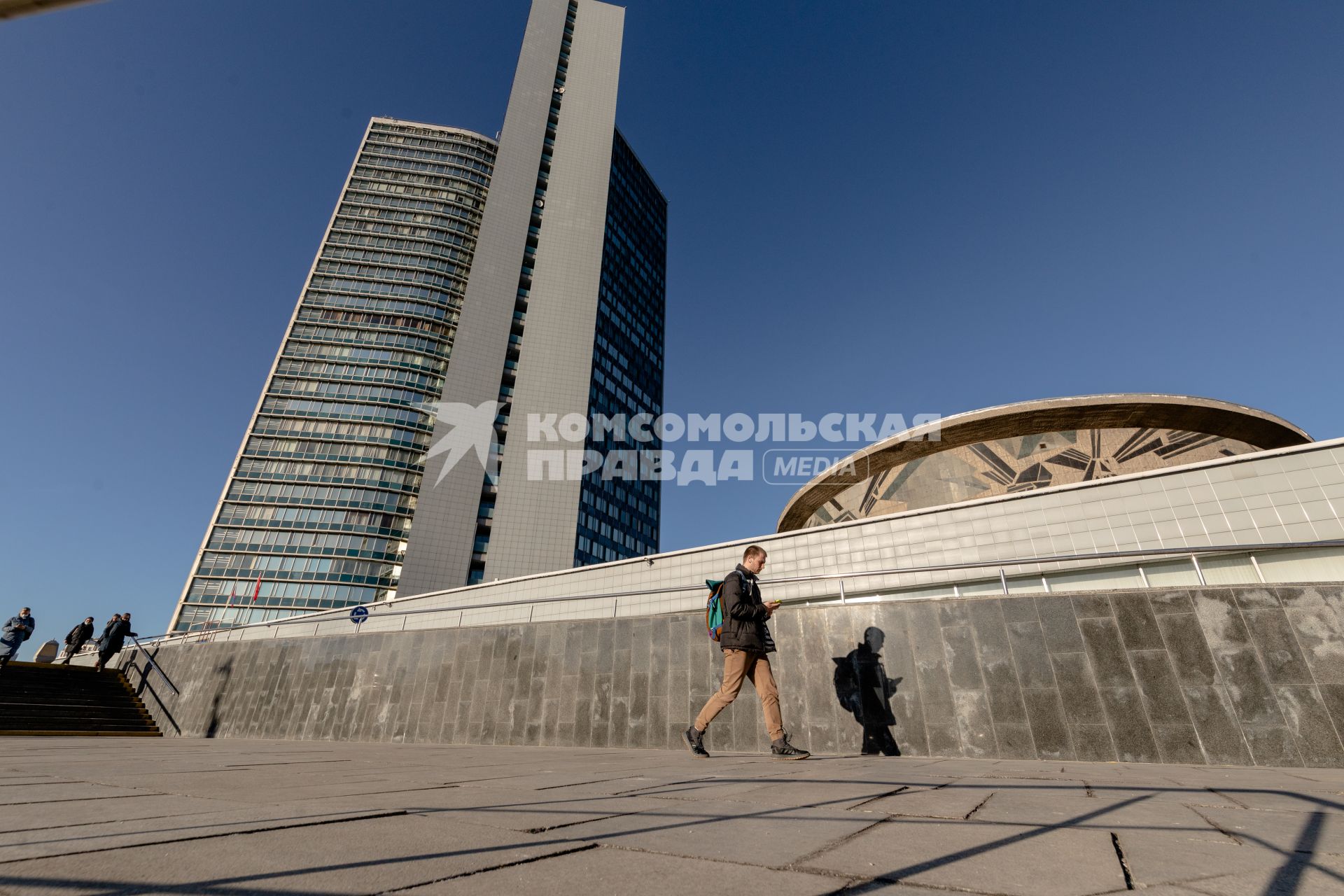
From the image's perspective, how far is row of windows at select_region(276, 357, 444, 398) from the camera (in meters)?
60.6

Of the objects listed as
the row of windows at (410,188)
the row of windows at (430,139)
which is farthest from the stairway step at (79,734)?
the row of windows at (430,139)

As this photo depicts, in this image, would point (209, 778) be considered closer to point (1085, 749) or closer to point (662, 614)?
point (662, 614)

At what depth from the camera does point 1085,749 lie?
5523 millimetres

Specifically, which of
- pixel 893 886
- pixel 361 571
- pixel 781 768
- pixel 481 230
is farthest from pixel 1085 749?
pixel 481 230

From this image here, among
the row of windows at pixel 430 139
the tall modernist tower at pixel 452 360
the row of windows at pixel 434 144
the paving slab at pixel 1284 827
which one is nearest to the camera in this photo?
the paving slab at pixel 1284 827

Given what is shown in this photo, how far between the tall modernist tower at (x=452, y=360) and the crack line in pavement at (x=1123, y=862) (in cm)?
5428

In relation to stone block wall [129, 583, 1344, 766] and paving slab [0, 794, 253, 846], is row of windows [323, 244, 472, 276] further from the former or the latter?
paving slab [0, 794, 253, 846]

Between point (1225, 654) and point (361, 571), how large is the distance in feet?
198

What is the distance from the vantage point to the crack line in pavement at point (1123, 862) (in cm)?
132

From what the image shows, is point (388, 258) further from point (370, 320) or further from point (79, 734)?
point (79, 734)

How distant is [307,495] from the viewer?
2192 inches

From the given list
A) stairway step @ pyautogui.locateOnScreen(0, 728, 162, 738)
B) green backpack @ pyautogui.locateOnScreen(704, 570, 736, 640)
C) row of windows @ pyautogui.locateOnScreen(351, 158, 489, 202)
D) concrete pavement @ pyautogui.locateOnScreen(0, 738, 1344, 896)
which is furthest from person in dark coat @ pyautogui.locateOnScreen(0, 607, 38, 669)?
row of windows @ pyautogui.locateOnScreen(351, 158, 489, 202)

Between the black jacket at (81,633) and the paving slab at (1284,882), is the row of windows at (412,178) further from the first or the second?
the paving slab at (1284,882)

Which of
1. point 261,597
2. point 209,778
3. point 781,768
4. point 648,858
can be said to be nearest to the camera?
point 648,858
